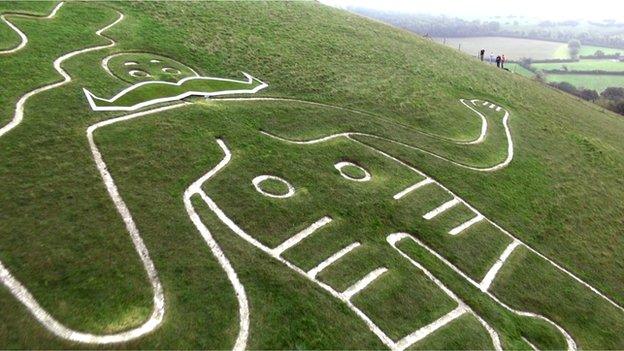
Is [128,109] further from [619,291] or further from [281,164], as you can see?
[619,291]

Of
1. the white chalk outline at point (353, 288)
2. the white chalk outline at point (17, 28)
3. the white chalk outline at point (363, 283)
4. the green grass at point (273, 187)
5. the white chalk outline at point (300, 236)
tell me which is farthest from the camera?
the white chalk outline at point (17, 28)

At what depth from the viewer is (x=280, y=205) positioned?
21391 millimetres

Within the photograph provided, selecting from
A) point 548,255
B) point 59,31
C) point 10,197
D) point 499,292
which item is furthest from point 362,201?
point 59,31

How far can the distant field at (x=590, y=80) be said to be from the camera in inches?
3605

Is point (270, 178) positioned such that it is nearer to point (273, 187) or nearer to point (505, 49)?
point (273, 187)

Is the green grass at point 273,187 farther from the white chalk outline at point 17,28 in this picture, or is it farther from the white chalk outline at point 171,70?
the white chalk outline at point 17,28

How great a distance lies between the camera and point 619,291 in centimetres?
2242

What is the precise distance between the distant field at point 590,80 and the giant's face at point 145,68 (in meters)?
83.7

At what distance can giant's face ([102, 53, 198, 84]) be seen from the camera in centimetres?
2895

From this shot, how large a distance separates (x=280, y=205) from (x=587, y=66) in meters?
118

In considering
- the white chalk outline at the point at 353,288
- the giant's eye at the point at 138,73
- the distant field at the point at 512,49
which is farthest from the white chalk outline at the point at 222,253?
the distant field at the point at 512,49

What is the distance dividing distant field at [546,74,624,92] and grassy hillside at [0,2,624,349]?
198 ft

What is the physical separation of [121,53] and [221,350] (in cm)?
2541

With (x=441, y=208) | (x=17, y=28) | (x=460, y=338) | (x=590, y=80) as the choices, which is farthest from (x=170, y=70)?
(x=590, y=80)
